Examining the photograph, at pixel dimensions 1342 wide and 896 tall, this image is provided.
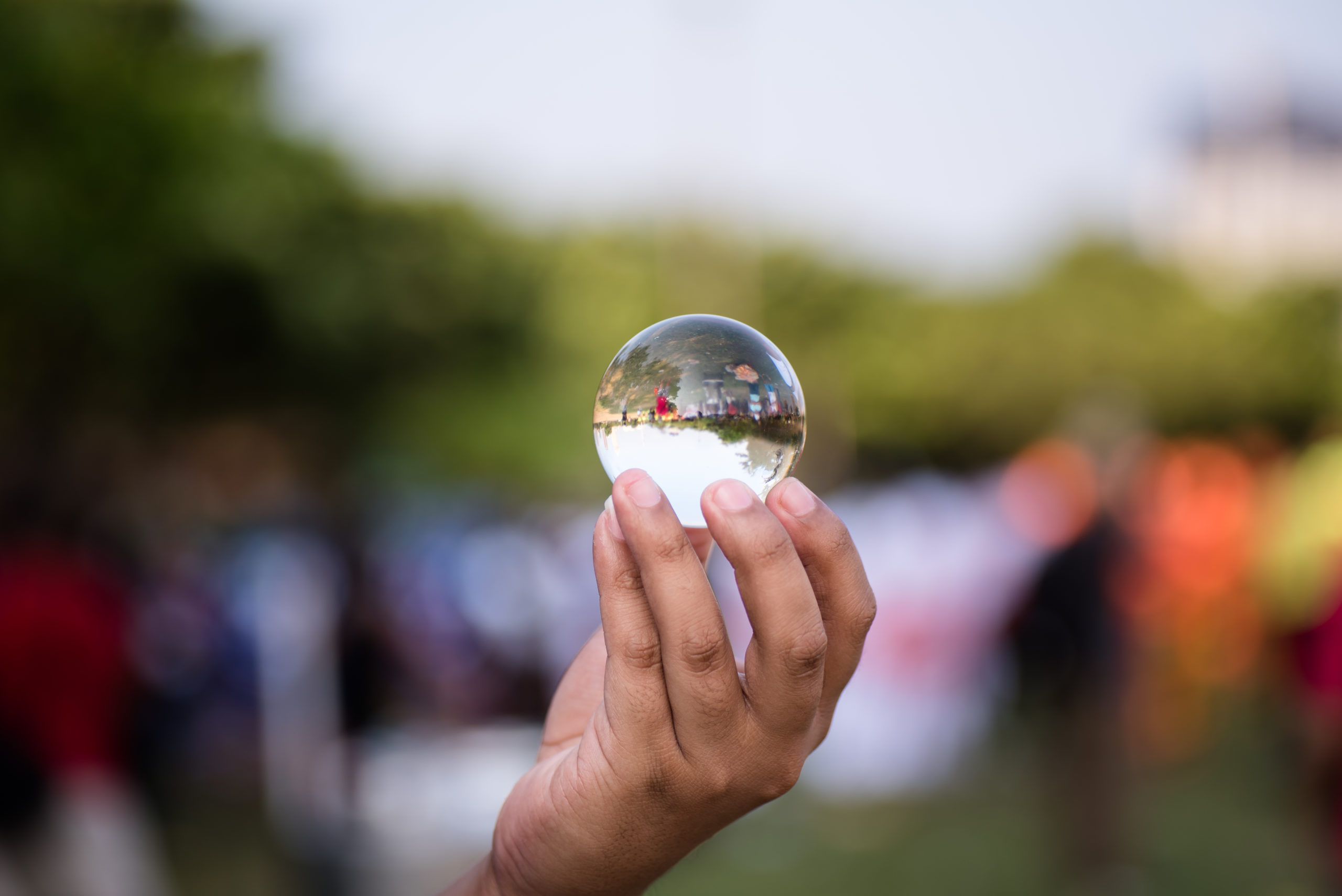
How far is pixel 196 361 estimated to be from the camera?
18109 millimetres

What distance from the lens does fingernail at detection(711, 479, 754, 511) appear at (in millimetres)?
1337

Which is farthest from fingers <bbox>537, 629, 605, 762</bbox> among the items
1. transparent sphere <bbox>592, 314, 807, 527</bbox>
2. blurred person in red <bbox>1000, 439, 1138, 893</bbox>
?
blurred person in red <bbox>1000, 439, 1138, 893</bbox>

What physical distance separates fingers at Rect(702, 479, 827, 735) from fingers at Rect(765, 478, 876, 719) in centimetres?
5

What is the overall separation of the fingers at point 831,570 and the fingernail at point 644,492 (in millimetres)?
165

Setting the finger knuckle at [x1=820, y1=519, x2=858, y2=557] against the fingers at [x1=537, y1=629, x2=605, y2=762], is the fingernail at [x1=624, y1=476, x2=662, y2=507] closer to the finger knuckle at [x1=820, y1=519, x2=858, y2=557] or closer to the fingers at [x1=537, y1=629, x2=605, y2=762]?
the finger knuckle at [x1=820, y1=519, x2=858, y2=557]

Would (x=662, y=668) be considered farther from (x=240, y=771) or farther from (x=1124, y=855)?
(x=240, y=771)

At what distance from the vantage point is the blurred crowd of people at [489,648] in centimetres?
533

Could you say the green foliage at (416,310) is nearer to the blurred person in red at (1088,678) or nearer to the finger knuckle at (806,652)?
the blurred person in red at (1088,678)

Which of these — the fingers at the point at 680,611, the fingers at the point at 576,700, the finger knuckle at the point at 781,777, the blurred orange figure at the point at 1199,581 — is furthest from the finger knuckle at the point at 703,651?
the blurred orange figure at the point at 1199,581

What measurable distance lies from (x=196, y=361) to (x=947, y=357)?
35959 millimetres

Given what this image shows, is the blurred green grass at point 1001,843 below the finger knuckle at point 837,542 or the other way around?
below

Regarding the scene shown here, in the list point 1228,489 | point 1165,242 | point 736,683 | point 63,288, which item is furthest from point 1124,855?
point 1165,242

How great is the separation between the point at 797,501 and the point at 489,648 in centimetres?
1033

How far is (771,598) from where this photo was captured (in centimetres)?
135
